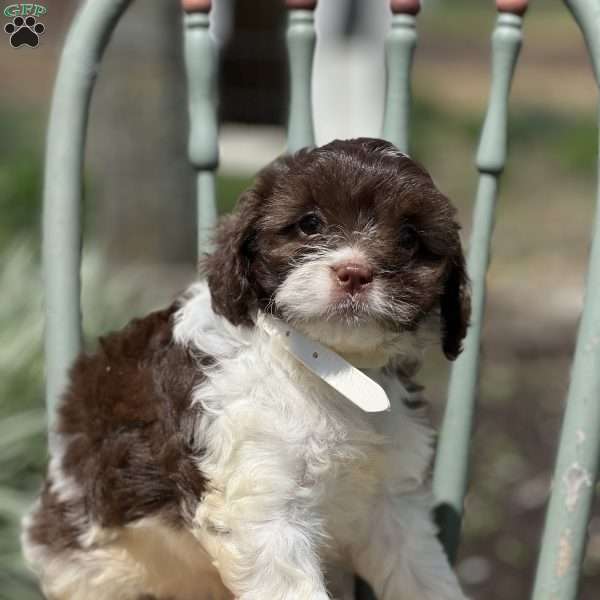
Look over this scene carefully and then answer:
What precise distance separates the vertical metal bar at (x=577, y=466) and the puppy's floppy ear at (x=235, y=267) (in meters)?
0.85

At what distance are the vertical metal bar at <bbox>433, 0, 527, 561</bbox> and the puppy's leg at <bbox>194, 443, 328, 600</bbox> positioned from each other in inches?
25.8

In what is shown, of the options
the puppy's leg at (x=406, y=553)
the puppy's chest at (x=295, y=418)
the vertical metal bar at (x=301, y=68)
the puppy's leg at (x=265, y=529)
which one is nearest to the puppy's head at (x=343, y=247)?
the puppy's chest at (x=295, y=418)

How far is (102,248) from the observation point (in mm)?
5875

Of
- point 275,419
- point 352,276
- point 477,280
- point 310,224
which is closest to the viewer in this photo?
point 352,276

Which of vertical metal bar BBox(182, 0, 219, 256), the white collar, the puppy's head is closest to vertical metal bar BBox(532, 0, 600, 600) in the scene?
the puppy's head

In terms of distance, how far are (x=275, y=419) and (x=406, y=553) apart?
1.71 feet

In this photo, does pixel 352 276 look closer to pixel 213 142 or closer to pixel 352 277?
pixel 352 277

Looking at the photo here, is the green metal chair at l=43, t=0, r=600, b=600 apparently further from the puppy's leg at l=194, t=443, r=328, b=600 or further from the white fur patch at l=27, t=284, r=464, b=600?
the puppy's leg at l=194, t=443, r=328, b=600

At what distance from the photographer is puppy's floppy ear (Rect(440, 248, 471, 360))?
7.62 feet

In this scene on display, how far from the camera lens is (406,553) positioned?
2549 mm

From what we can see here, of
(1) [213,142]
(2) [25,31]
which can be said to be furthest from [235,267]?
(2) [25,31]

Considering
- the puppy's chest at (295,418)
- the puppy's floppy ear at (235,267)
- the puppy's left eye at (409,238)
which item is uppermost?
the puppy's left eye at (409,238)

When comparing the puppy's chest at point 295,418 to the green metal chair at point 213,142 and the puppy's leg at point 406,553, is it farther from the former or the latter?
the green metal chair at point 213,142

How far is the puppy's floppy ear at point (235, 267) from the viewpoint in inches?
88.3
